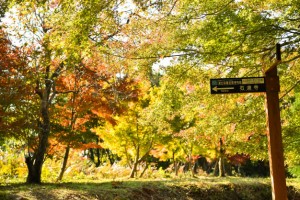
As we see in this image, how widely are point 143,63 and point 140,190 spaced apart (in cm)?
401

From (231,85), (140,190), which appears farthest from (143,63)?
(140,190)

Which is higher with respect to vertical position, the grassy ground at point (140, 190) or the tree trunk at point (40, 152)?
the tree trunk at point (40, 152)

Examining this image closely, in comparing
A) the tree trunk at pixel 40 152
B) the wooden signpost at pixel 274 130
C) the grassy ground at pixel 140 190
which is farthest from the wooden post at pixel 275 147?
the tree trunk at pixel 40 152

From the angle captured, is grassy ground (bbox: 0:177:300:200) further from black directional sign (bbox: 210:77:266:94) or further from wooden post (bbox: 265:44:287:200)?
black directional sign (bbox: 210:77:266:94)

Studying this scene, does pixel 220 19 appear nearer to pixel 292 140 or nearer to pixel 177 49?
pixel 177 49

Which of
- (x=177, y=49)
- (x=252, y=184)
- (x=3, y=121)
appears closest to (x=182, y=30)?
(x=177, y=49)

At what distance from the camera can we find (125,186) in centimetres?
1074

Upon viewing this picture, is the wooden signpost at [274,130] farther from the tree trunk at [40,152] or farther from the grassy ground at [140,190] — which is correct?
the tree trunk at [40,152]

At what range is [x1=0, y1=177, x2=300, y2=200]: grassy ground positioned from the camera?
8.35 m

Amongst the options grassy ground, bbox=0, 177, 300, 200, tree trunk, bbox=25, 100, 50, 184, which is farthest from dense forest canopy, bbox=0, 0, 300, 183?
grassy ground, bbox=0, 177, 300, 200

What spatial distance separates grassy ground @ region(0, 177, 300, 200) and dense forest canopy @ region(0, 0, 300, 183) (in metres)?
1.50

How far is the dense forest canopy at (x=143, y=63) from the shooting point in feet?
21.3

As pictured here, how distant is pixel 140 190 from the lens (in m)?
10.6

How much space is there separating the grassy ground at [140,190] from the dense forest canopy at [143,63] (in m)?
1.50
